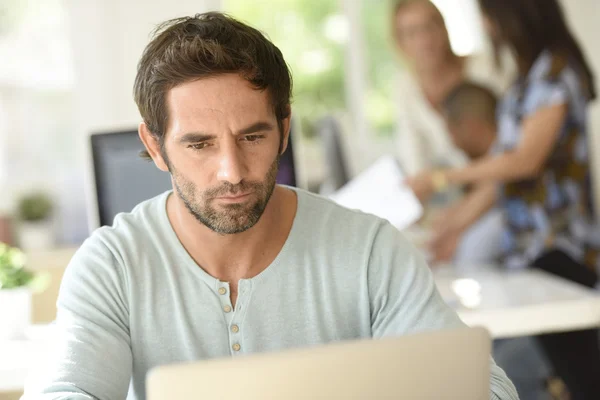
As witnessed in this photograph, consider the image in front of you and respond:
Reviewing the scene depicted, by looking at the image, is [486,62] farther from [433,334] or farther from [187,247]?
[433,334]

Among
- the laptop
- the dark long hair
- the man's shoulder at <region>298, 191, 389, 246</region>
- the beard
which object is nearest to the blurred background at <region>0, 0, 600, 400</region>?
the dark long hair

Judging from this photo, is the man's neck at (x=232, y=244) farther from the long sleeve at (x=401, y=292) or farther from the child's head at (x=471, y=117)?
the child's head at (x=471, y=117)

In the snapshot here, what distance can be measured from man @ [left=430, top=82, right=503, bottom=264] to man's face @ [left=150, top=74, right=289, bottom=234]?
11.0 feet

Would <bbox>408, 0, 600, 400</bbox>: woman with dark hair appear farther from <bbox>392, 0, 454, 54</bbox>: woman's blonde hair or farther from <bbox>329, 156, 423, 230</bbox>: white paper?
<bbox>392, 0, 454, 54</bbox>: woman's blonde hair

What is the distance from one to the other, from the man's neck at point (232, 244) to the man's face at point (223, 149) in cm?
6

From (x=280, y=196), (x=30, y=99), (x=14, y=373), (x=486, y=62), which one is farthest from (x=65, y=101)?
(x=280, y=196)

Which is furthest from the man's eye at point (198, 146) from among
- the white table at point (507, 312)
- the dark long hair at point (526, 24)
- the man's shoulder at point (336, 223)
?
the dark long hair at point (526, 24)

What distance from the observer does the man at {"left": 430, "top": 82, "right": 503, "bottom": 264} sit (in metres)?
4.59

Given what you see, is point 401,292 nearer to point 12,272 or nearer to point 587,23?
point 12,272

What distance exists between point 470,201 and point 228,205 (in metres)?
3.48

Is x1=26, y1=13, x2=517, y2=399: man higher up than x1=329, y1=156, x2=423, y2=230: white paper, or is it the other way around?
x1=26, y1=13, x2=517, y2=399: man

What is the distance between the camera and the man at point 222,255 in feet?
4.28

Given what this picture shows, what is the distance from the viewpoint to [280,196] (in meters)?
1.49

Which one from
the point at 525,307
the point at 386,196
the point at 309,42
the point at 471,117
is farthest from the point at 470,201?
the point at 525,307
